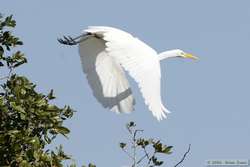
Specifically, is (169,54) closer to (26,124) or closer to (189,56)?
(189,56)

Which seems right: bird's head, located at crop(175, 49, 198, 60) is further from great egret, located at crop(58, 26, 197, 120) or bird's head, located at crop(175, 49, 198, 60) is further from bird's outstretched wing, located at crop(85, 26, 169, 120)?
bird's outstretched wing, located at crop(85, 26, 169, 120)

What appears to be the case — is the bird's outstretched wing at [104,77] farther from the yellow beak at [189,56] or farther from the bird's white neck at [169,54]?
the yellow beak at [189,56]

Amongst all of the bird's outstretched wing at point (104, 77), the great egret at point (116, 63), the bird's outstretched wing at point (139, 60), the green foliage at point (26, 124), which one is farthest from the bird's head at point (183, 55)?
the green foliage at point (26, 124)

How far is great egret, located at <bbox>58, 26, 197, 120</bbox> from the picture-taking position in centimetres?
944

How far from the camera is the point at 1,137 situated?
6.94 meters

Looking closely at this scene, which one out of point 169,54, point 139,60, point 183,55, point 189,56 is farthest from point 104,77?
point 139,60

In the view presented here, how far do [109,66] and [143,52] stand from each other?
1.74 m

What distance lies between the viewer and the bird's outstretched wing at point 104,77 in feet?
37.0

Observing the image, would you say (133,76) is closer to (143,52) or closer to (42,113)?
(143,52)

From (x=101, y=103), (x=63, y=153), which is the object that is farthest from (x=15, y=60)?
(x=101, y=103)

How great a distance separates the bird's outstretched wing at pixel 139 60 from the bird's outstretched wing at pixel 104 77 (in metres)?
0.58

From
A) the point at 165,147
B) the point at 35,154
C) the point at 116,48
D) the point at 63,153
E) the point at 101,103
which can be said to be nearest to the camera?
the point at 35,154

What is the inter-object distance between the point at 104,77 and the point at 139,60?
2.06 meters

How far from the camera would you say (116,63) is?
11.7 m
